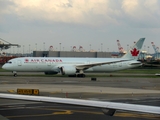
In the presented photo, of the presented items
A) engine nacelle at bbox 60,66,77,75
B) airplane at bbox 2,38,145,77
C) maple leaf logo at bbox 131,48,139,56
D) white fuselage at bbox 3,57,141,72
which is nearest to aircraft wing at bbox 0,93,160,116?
engine nacelle at bbox 60,66,77,75

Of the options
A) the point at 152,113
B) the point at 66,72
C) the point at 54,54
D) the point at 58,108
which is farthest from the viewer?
the point at 54,54

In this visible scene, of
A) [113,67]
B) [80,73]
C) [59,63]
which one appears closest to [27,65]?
[59,63]

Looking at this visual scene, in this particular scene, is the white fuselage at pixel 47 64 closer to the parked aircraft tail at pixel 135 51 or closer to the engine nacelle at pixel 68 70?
the engine nacelle at pixel 68 70

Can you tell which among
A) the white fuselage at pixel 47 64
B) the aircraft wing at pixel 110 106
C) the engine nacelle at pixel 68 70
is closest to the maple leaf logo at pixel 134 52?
the white fuselage at pixel 47 64

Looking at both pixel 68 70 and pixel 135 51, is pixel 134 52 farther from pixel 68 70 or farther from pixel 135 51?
pixel 68 70

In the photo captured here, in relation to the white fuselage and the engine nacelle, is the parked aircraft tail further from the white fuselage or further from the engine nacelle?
the engine nacelle

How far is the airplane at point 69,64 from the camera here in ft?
165

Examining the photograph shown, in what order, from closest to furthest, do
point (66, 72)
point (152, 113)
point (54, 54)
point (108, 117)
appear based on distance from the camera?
point (152, 113) → point (108, 117) → point (66, 72) → point (54, 54)

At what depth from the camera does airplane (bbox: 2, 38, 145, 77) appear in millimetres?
50156

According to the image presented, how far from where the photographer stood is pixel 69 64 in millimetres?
53062

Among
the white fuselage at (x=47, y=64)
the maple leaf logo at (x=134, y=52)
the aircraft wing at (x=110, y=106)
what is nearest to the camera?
the aircraft wing at (x=110, y=106)

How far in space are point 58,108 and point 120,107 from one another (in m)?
2.13

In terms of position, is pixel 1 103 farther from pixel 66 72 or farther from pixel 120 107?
pixel 66 72

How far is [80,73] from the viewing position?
5206cm
